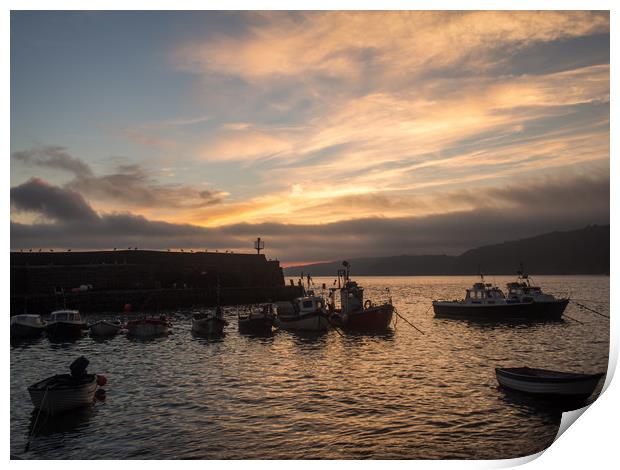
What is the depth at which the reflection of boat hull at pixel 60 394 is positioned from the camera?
674 inches

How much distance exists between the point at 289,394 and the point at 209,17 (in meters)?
14.1

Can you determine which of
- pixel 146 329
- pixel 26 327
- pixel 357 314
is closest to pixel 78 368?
pixel 146 329

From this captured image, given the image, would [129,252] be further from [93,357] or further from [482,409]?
[482,409]

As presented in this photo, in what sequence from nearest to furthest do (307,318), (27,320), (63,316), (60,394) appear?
(60,394) → (27,320) → (63,316) → (307,318)

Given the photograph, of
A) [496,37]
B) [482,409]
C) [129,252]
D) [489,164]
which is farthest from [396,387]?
[129,252]

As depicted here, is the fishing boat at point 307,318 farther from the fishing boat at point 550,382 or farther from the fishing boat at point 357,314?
the fishing boat at point 550,382

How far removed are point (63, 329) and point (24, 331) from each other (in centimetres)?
304

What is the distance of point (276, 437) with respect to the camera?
15133 mm

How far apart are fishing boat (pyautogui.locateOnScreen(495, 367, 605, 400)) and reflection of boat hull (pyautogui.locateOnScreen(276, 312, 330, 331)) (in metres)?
23.9

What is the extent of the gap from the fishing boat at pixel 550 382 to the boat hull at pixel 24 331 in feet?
113

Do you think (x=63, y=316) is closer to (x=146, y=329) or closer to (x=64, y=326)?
(x=64, y=326)

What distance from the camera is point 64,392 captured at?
17.4 meters

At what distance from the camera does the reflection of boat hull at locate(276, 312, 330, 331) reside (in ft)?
143

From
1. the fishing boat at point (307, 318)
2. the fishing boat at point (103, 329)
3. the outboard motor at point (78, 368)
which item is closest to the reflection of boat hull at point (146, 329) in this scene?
the fishing boat at point (103, 329)
